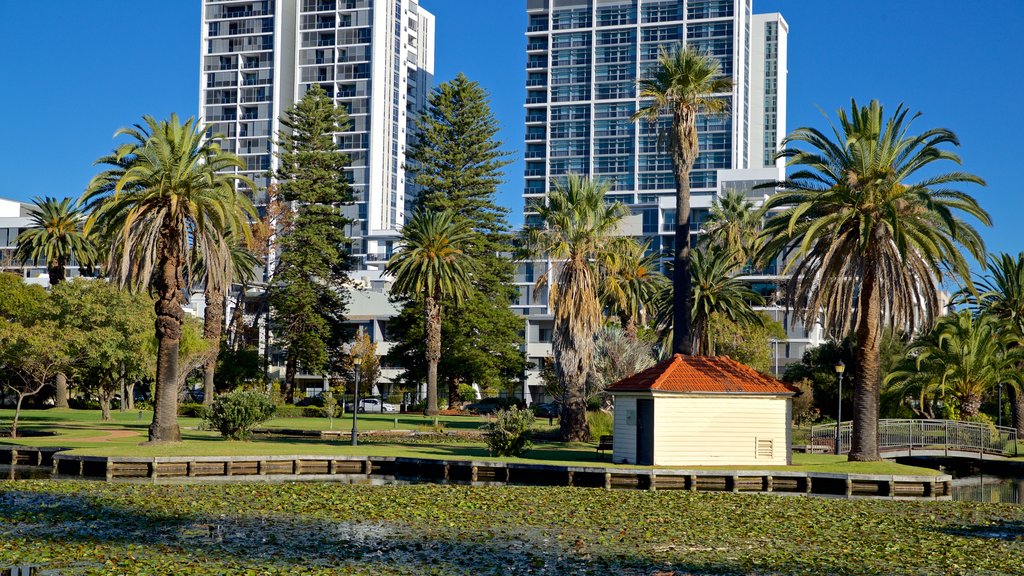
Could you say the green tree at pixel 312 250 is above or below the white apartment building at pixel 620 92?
below

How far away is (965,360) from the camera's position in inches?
2153

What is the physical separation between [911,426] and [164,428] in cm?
3226

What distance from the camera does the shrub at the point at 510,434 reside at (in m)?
41.0

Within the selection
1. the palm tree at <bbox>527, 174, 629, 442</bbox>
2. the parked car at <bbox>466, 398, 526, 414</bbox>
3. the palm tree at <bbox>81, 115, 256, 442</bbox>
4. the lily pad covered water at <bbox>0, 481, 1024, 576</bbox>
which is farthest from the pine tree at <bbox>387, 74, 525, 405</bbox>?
the lily pad covered water at <bbox>0, 481, 1024, 576</bbox>

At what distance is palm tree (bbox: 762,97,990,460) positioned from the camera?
39.5 meters

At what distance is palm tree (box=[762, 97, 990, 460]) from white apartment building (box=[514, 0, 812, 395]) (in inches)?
4586

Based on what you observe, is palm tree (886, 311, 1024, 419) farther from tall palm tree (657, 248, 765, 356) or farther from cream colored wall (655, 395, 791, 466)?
cream colored wall (655, 395, 791, 466)

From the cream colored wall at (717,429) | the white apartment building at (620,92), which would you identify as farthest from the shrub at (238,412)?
the white apartment building at (620,92)

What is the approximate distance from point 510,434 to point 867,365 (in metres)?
13.3

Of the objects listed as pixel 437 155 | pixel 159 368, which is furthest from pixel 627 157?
pixel 159 368

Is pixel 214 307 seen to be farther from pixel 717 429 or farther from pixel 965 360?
pixel 965 360

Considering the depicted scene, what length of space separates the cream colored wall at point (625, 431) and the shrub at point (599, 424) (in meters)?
13.0

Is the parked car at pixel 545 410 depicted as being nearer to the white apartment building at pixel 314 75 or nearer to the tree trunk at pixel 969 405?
the tree trunk at pixel 969 405

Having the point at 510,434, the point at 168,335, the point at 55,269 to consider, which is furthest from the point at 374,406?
the point at 510,434
